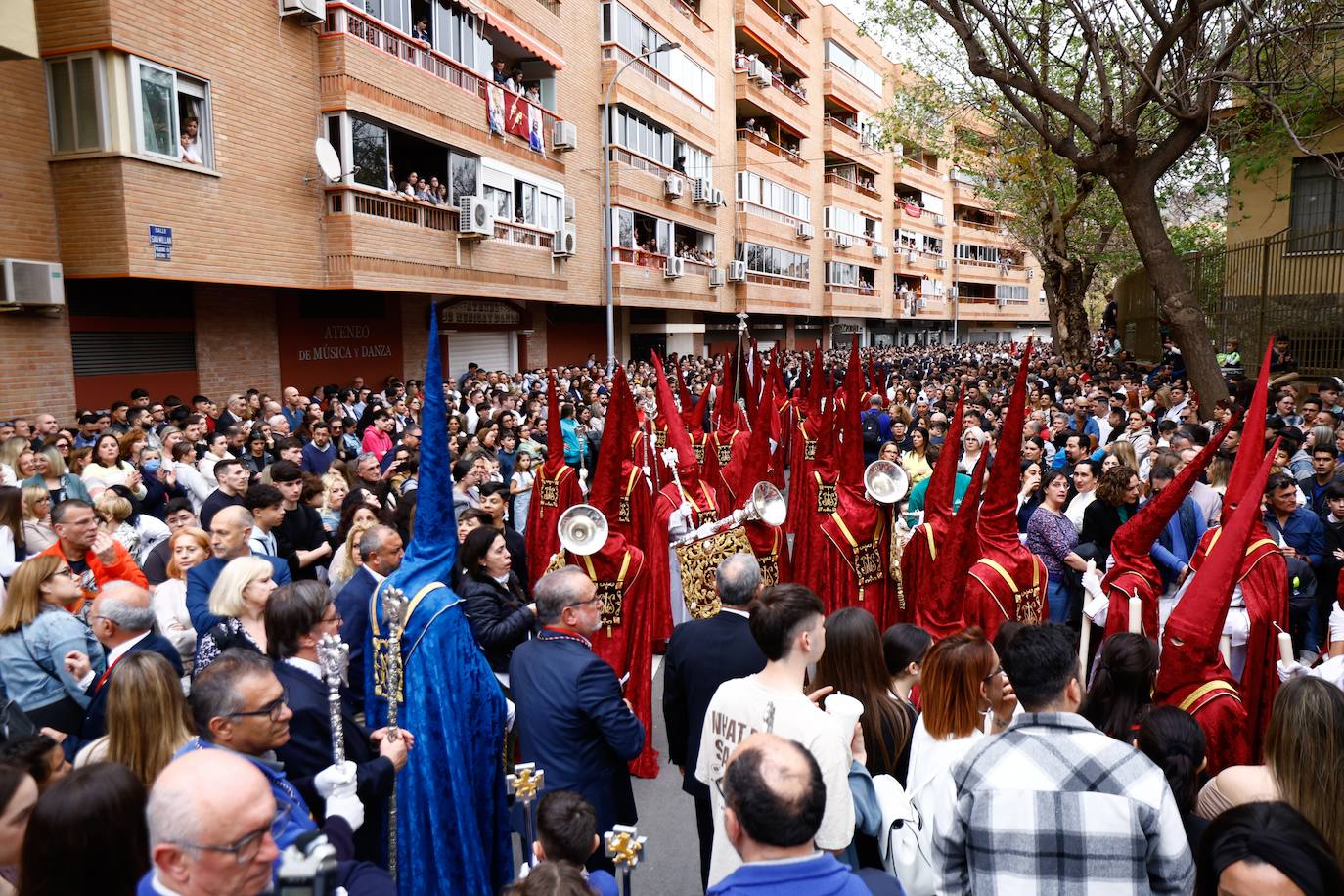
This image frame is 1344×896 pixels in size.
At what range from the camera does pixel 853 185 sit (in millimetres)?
44938

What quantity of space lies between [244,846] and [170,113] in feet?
43.0

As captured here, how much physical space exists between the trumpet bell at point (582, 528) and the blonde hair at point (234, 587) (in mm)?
2027

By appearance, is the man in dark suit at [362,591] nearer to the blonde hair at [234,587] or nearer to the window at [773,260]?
the blonde hair at [234,587]

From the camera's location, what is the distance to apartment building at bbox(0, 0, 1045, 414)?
11688 millimetres

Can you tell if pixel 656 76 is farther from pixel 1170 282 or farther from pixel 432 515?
pixel 432 515

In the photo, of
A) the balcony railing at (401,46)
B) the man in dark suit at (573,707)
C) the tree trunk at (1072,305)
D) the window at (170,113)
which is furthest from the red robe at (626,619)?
the tree trunk at (1072,305)

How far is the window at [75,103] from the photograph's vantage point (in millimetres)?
11594

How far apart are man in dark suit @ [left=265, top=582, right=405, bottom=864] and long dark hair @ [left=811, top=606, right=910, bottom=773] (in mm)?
1677

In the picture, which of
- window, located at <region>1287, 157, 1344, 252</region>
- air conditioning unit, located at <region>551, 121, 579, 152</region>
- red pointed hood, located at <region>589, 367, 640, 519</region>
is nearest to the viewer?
red pointed hood, located at <region>589, 367, 640, 519</region>

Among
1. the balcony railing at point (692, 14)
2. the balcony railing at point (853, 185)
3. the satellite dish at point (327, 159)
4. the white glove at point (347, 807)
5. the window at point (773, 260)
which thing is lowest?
the white glove at point (347, 807)

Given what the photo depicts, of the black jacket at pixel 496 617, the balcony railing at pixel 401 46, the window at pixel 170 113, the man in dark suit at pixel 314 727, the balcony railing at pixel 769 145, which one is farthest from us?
the balcony railing at pixel 769 145

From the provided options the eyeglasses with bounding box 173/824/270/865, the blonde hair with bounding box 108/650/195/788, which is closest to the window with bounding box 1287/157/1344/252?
the blonde hair with bounding box 108/650/195/788

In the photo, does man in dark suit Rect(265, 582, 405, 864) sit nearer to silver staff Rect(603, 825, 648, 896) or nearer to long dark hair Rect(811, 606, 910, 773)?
silver staff Rect(603, 825, 648, 896)

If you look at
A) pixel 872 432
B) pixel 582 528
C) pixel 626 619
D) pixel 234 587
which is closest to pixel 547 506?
pixel 626 619
